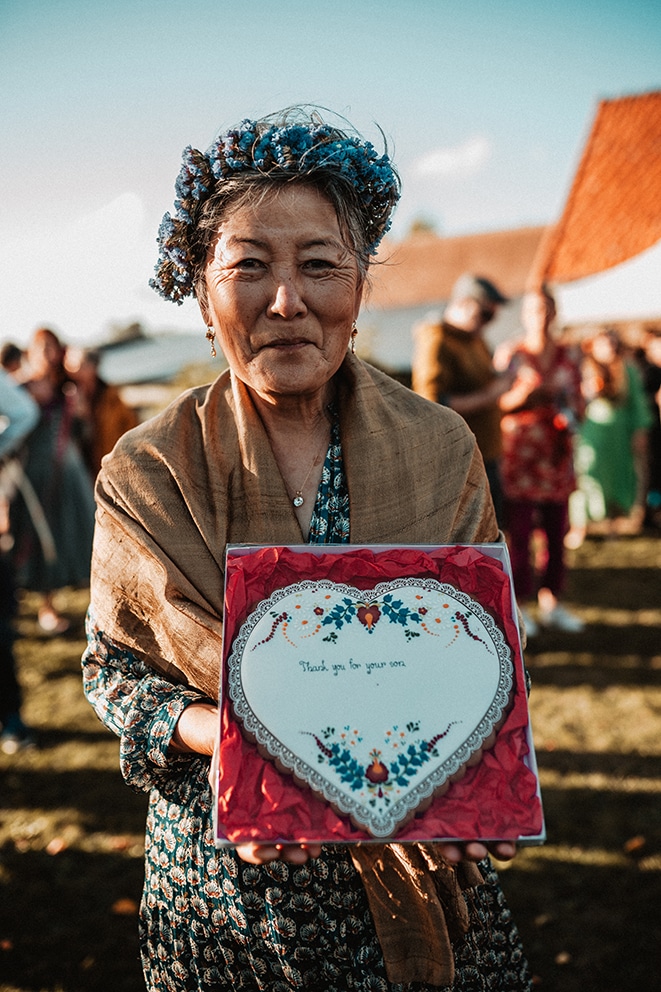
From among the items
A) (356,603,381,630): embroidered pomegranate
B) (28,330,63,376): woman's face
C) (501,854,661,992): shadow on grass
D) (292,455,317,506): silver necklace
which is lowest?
(501,854,661,992): shadow on grass

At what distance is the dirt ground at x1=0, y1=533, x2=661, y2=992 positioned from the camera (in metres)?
3.03

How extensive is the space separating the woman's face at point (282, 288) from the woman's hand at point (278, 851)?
0.91m

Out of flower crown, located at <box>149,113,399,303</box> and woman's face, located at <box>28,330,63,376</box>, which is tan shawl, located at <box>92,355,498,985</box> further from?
woman's face, located at <box>28,330,63,376</box>

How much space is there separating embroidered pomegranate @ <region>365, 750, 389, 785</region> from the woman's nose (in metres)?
0.90

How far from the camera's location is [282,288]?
151cm

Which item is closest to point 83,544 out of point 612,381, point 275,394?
point 275,394

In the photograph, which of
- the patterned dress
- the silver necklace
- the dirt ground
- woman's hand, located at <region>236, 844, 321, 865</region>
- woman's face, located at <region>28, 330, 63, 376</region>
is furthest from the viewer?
woman's face, located at <region>28, 330, 63, 376</region>

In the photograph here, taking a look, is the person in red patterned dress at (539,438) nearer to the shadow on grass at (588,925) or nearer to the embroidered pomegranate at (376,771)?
the shadow on grass at (588,925)

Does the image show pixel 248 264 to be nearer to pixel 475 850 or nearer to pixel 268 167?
pixel 268 167

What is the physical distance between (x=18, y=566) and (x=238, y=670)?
220 inches

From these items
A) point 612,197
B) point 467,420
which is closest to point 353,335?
point 467,420

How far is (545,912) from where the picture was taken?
324 cm

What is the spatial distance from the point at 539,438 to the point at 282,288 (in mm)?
4658

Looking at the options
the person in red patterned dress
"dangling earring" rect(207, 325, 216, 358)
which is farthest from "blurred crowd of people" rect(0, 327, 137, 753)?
"dangling earring" rect(207, 325, 216, 358)
